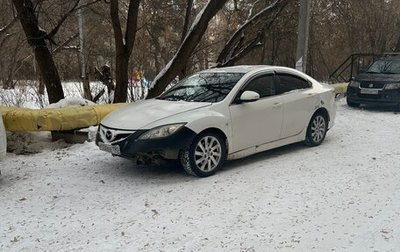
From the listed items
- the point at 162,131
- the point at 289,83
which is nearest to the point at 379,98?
the point at 289,83

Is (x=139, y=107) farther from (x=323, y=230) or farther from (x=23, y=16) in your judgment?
(x=23, y=16)

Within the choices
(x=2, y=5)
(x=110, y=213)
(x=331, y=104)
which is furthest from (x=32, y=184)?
(x=2, y=5)

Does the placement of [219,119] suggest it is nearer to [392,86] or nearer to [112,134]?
[112,134]

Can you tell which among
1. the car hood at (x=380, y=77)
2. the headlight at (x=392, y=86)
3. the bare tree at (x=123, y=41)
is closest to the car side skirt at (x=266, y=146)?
the bare tree at (x=123, y=41)

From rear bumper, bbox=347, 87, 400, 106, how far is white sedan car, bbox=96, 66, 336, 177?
4.71 metres

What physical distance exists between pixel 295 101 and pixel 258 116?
38.8 inches

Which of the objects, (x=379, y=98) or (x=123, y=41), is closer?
(x=123, y=41)

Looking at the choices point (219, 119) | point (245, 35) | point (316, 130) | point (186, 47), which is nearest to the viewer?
point (219, 119)

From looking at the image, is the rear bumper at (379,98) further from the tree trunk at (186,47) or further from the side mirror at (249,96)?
the side mirror at (249,96)

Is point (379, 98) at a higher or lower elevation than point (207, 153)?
higher

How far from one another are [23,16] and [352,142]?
24.9ft

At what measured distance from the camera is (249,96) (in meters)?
6.11

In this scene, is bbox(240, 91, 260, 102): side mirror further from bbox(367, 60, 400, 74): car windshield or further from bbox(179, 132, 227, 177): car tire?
bbox(367, 60, 400, 74): car windshield

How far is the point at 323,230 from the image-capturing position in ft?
13.2
